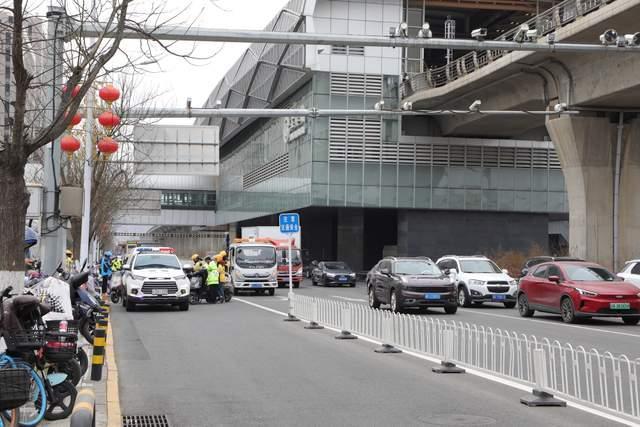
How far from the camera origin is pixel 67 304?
9805mm

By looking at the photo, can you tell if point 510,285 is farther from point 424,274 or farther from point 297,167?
point 297,167

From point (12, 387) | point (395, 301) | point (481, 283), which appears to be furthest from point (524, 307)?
point (12, 387)

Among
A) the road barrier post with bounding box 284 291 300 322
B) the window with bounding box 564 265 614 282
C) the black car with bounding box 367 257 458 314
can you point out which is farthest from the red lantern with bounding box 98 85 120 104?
the window with bounding box 564 265 614 282

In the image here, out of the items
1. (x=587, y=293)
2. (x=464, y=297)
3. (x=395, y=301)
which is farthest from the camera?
(x=464, y=297)

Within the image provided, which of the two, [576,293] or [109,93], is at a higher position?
[109,93]

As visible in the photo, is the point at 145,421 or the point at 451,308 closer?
the point at 145,421

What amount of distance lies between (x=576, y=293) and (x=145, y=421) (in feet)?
48.5

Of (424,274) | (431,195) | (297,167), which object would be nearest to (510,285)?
(424,274)

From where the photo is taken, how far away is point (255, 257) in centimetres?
3800

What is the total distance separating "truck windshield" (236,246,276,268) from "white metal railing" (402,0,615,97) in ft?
44.7

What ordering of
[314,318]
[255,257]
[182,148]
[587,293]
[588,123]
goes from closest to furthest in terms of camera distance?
[314,318], [587,293], [182,148], [255,257], [588,123]

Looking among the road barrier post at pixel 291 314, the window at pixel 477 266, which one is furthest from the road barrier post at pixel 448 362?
the window at pixel 477 266

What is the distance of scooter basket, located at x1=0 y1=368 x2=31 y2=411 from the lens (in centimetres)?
609

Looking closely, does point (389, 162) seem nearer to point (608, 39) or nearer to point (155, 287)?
point (155, 287)
